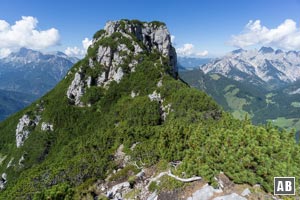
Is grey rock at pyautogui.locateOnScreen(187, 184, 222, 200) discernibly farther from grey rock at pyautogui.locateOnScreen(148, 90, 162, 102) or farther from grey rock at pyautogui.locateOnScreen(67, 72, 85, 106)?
grey rock at pyautogui.locateOnScreen(67, 72, 85, 106)

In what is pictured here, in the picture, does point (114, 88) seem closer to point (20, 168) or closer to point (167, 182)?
point (20, 168)

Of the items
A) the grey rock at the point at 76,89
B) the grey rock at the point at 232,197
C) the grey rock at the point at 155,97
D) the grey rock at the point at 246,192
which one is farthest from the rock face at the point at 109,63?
the grey rock at the point at 246,192

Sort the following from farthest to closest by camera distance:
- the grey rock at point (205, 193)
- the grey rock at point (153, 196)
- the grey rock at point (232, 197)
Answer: the grey rock at point (153, 196) < the grey rock at point (205, 193) < the grey rock at point (232, 197)

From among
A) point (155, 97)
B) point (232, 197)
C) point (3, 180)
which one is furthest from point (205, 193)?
point (3, 180)

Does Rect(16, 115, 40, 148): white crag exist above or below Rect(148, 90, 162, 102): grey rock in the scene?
below

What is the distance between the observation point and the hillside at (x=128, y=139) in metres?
36.5

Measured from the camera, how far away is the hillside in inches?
1437

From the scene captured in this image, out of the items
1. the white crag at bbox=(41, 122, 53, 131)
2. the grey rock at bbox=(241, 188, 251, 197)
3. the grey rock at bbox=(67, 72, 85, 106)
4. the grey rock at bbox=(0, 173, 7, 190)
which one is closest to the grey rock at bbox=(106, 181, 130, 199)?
the grey rock at bbox=(241, 188, 251, 197)

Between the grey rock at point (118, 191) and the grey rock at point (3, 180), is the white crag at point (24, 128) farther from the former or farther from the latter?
the grey rock at point (118, 191)

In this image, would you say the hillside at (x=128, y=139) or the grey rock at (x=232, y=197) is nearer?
the grey rock at (x=232, y=197)

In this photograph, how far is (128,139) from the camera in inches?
3442

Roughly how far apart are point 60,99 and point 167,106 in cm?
8383

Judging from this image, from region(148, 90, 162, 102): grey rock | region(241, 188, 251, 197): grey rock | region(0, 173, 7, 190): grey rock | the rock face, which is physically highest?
the rock face

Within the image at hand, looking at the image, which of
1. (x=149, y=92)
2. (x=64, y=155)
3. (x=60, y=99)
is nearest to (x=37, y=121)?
(x=60, y=99)
